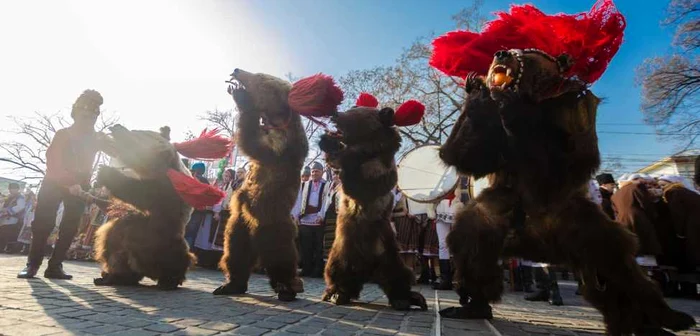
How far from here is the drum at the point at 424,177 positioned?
531 cm

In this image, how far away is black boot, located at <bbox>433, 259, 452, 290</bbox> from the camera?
7.27 m

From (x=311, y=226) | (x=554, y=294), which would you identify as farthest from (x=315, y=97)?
(x=311, y=226)

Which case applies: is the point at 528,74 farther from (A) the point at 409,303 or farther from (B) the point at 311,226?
(B) the point at 311,226

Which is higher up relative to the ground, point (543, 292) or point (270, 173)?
point (270, 173)

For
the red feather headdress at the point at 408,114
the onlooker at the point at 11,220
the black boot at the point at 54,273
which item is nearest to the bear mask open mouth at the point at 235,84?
the red feather headdress at the point at 408,114

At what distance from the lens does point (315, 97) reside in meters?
3.95

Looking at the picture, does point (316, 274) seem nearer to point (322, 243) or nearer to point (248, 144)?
point (322, 243)

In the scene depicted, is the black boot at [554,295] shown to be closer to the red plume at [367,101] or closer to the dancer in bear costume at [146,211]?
the red plume at [367,101]

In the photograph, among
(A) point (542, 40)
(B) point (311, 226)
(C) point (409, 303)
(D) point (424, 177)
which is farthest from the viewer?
(B) point (311, 226)

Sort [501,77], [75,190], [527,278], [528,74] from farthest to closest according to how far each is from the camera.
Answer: [527,278]
[75,190]
[501,77]
[528,74]

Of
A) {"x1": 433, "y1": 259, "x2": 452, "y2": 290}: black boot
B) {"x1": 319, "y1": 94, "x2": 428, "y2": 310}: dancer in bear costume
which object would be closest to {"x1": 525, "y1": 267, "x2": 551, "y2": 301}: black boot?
{"x1": 433, "y1": 259, "x2": 452, "y2": 290}: black boot

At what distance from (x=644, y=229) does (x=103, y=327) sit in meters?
7.26

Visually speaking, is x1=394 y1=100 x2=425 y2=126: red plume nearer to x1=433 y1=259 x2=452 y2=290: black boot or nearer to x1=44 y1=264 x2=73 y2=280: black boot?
x1=433 y1=259 x2=452 y2=290: black boot

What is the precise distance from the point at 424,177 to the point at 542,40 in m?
2.75
